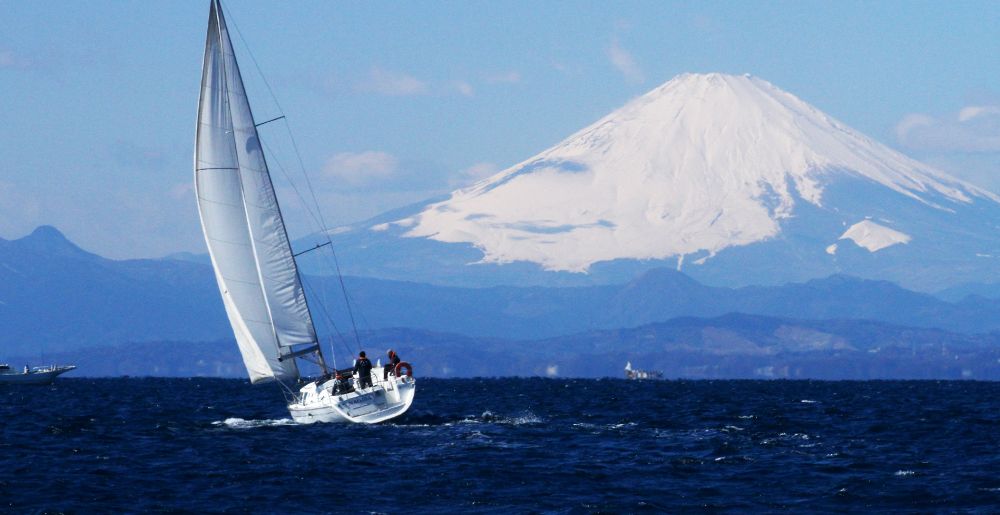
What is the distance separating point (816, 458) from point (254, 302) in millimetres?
21642

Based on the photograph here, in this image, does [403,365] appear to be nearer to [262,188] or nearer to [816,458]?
[262,188]

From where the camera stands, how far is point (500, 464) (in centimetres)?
4916

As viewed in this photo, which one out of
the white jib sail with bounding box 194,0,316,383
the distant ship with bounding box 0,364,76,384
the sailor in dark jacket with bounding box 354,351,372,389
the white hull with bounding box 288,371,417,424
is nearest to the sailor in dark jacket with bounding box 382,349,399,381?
the white hull with bounding box 288,371,417,424

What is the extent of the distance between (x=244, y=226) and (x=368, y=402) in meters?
8.76

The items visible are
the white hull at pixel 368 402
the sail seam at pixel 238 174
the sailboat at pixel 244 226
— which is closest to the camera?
the sailboat at pixel 244 226

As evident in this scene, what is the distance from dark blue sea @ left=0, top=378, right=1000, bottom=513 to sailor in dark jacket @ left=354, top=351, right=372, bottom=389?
1.88m

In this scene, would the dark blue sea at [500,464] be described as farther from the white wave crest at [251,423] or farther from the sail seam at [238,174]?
the sail seam at [238,174]

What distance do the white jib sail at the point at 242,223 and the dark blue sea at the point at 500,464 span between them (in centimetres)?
407

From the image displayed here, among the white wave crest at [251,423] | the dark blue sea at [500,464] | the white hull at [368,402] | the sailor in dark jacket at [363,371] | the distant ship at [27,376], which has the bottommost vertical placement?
the dark blue sea at [500,464]

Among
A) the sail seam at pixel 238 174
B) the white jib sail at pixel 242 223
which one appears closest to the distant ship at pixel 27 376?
the white jib sail at pixel 242 223

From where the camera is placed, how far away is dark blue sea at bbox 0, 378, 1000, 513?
134ft

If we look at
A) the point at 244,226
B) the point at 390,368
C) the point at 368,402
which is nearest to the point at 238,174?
the point at 244,226

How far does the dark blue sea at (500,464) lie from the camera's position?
40719 millimetres

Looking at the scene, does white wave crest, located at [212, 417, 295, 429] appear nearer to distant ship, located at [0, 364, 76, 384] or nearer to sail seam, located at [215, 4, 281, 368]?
sail seam, located at [215, 4, 281, 368]
